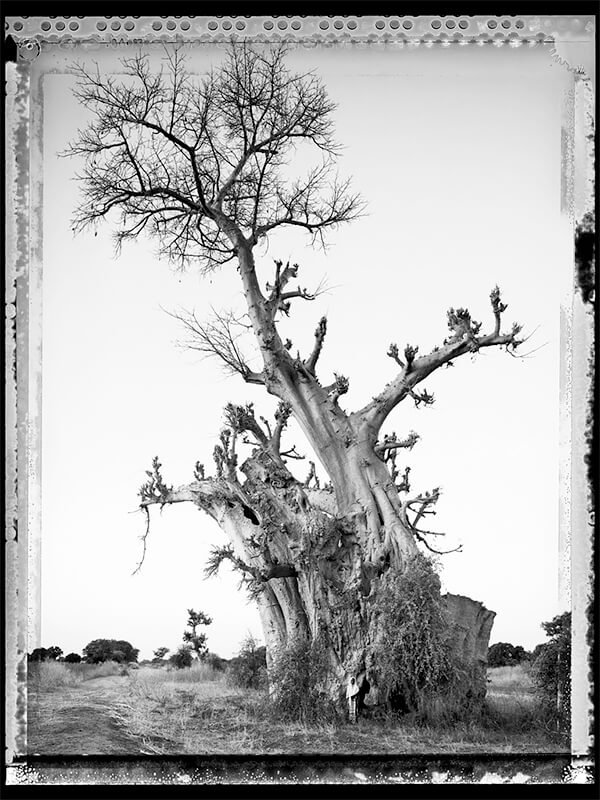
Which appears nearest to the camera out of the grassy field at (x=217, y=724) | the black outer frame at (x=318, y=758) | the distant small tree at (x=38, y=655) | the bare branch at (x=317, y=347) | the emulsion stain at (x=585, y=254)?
the black outer frame at (x=318, y=758)

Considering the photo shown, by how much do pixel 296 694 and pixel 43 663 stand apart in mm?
2263

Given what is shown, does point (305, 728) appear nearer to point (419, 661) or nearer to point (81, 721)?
point (419, 661)

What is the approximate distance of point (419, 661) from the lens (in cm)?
991

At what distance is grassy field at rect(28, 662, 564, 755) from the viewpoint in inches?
367

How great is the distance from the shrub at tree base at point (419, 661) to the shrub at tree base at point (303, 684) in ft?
1.48

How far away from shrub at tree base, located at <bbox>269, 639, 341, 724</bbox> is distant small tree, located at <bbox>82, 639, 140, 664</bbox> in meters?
1.51

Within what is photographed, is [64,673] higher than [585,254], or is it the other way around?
[585,254]

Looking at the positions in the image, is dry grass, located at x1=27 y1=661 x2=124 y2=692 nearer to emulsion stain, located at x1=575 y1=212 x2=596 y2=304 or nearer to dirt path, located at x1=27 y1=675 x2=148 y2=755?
dirt path, located at x1=27 y1=675 x2=148 y2=755

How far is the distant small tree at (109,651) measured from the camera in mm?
10906

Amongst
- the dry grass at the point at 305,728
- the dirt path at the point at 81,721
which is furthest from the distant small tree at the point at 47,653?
the dry grass at the point at 305,728

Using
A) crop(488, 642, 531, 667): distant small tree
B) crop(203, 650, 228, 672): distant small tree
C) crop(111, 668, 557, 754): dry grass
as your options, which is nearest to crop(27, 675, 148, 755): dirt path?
crop(111, 668, 557, 754): dry grass

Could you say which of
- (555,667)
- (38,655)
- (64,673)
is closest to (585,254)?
(555,667)

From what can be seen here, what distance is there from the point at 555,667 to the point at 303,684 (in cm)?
216

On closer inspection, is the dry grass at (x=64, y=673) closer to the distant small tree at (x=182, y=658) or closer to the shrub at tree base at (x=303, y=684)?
the distant small tree at (x=182, y=658)
